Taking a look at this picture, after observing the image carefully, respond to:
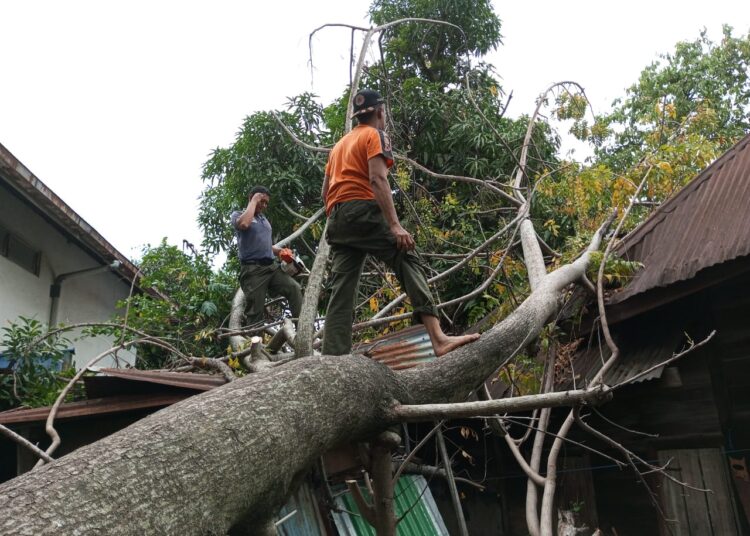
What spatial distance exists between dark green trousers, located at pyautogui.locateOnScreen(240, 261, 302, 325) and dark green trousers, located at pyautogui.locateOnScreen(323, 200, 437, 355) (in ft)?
8.81

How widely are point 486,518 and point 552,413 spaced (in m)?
1.43

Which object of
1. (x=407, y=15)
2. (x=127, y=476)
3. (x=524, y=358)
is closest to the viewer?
(x=127, y=476)

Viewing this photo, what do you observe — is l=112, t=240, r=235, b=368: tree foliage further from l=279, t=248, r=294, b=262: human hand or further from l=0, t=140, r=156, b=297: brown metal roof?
l=279, t=248, r=294, b=262: human hand

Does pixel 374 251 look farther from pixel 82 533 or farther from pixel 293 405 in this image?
pixel 82 533

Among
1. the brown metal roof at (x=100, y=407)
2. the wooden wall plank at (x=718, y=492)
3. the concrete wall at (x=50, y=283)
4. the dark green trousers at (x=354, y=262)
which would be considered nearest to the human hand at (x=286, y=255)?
the brown metal roof at (x=100, y=407)

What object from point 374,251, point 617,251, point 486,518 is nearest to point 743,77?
point 617,251

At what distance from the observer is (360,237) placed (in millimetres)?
3697

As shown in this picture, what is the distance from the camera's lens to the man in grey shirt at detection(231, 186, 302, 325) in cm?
634

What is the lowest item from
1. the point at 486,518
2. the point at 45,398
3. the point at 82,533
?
the point at 486,518

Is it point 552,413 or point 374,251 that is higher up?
point 374,251

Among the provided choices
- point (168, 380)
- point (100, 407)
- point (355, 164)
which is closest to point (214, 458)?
point (355, 164)

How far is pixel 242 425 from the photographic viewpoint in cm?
203

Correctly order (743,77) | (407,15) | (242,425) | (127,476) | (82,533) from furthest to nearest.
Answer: (743,77) → (407,15) → (242,425) → (127,476) → (82,533)

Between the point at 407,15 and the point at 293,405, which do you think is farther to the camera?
the point at 407,15
